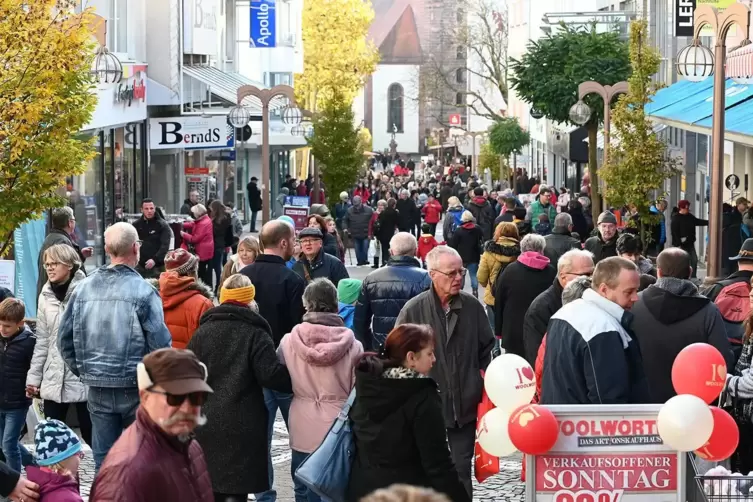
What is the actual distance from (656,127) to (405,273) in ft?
81.0

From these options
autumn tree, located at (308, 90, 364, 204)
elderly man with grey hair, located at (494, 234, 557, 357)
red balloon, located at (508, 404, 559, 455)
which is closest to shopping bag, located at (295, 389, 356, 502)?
red balloon, located at (508, 404, 559, 455)

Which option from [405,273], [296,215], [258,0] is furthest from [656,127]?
[405,273]

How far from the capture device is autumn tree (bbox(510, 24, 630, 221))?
36812 millimetres

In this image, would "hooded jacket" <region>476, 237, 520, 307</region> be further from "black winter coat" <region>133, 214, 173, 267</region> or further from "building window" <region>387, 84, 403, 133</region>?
"building window" <region>387, 84, 403, 133</region>

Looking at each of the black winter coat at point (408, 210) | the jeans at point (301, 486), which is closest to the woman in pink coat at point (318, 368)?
the jeans at point (301, 486)

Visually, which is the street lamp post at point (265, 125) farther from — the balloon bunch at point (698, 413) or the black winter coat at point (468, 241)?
the balloon bunch at point (698, 413)

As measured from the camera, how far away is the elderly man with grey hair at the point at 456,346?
8.51 meters

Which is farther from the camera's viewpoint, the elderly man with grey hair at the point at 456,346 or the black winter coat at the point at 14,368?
the black winter coat at the point at 14,368

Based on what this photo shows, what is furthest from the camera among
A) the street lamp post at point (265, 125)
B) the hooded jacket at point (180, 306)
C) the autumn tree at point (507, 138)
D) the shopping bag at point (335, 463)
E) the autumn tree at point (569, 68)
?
the autumn tree at point (507, 138)

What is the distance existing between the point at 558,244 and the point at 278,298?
6631 millimetres

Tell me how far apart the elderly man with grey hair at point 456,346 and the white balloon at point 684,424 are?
6.43ft

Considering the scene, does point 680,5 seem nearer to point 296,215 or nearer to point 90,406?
point 296,215

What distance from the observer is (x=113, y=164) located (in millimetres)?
30344

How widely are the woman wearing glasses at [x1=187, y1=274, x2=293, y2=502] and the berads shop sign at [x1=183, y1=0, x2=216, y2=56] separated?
95.4ft
